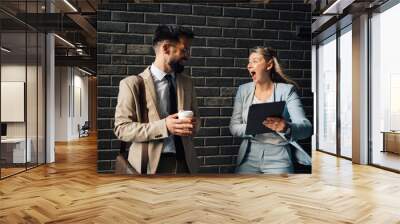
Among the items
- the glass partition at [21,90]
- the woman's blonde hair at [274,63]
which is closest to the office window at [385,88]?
the woman's blonde hair at [274,63]

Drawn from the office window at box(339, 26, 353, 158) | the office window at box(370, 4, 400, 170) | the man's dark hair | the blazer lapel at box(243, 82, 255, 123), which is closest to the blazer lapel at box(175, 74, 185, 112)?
the man's dark hair

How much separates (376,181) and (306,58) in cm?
204

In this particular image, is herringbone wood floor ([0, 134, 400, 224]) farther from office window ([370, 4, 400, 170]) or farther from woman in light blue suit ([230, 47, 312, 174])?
office window ([370, 4, 400, 170])

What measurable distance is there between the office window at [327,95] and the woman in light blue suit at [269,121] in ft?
13.0

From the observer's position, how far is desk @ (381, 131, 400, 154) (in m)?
6.70

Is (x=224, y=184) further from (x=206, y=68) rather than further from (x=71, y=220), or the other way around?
(x=71, y=220)

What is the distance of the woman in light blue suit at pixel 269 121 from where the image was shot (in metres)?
5.73

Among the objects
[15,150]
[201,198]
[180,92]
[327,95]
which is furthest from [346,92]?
[15,150]

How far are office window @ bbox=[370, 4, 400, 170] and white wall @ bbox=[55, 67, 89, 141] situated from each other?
36.1 feet

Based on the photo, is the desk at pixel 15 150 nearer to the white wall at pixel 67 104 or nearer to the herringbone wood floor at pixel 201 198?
the herringbone wood floor at pixel 201 198

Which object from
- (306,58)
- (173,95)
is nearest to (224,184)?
(173,95)

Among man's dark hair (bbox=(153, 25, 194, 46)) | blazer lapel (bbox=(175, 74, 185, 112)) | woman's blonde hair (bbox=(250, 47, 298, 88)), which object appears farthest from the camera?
woman's blonde hair (bbox=(250, 47, 298, 88))

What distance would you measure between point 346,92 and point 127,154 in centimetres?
529

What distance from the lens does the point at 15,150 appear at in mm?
6516
